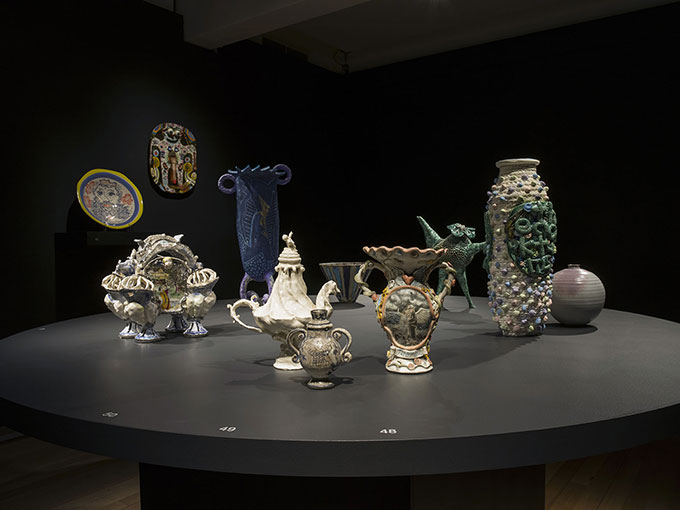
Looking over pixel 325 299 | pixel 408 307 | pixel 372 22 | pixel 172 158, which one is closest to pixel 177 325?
pixel 325 299

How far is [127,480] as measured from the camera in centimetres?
266

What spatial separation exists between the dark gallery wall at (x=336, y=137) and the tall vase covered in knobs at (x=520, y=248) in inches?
98.0

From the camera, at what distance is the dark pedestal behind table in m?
3.22

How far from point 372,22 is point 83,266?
336 centimetres

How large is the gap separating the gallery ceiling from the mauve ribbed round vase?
255 cm

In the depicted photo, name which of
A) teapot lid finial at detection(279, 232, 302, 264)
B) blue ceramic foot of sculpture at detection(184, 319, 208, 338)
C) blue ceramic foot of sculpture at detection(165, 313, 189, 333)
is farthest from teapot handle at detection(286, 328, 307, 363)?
blue ceramic foot of sculpture at detection(165, 313, 189, 333)

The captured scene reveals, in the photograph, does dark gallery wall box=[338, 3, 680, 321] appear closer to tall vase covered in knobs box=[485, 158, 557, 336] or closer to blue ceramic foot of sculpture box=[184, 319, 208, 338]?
tall vase covered in knobs box=[485, 158, 557, 336]

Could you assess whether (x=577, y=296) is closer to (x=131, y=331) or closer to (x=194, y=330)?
(x=194, y=330)

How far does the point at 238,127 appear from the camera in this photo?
4621 millimetres

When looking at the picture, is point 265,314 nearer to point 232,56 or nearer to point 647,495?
point 647,495

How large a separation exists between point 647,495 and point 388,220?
A: 3602 mm

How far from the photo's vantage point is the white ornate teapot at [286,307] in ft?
4.60

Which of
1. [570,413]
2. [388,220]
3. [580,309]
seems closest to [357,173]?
[388,220]

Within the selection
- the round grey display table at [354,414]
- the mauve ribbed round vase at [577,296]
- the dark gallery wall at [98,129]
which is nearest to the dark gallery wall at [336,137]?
the dark gallery wall at [98,129]
